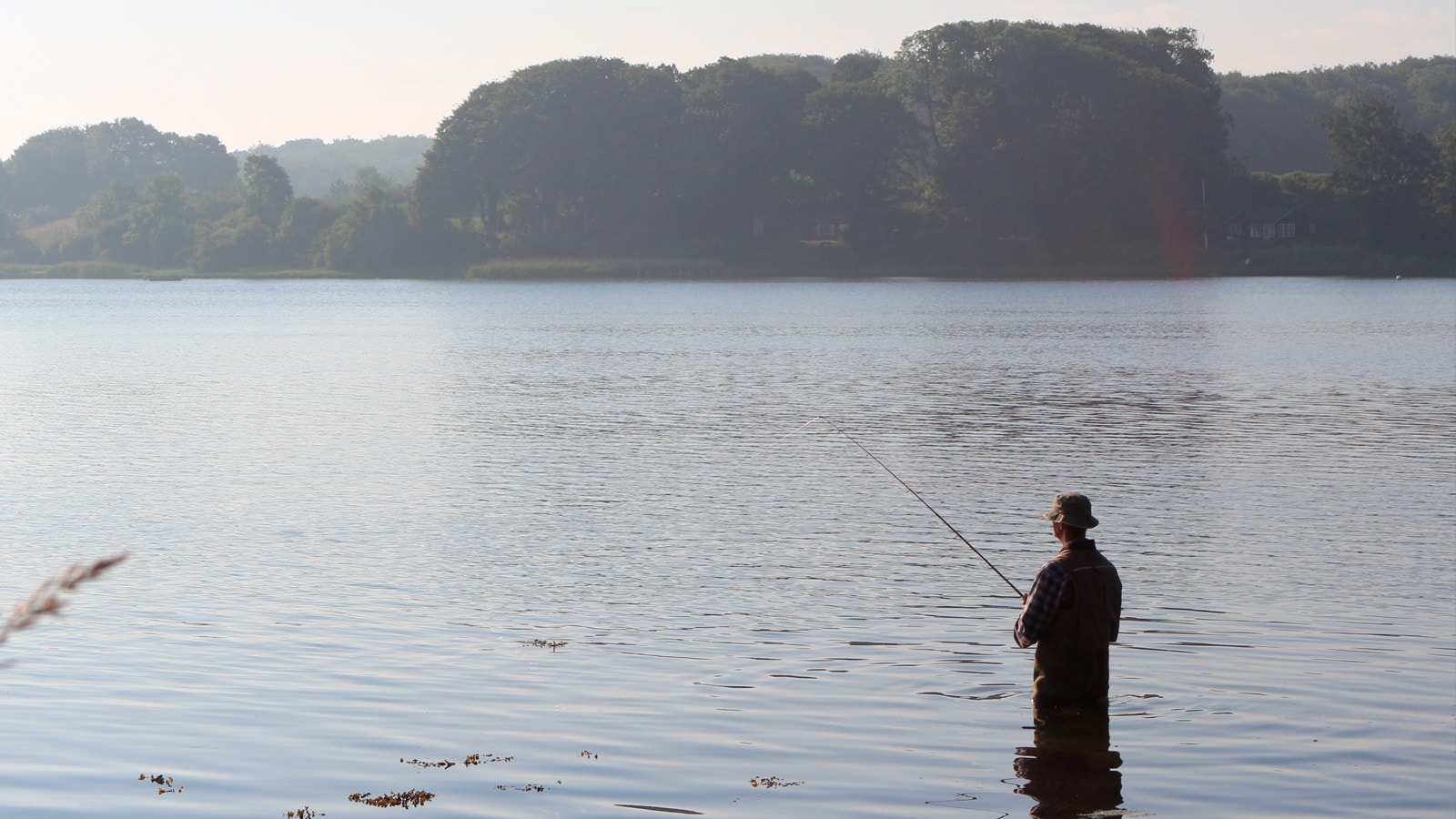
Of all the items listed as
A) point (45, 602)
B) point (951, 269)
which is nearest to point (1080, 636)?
point (45, 602)

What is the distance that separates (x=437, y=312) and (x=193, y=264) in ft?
292

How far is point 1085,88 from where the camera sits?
118 m

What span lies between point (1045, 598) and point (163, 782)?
5.13 metres

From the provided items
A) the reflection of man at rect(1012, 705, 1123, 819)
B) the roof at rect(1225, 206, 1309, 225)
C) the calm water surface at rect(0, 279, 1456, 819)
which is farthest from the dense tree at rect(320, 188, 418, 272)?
the reflection of man at rect(1012, 705, 1123, 819)

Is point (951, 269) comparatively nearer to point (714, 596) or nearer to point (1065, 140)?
point (1065, 140)

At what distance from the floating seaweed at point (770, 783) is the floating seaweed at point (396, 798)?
1793 millimetres

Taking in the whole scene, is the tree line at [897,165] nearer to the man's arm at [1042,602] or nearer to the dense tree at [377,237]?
the dense tree at [377,237]

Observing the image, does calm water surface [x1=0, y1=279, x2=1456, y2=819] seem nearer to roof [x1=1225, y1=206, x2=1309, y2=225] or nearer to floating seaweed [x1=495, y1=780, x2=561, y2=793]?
floating seaweed [x1=495, y1=780, x2=561, y2=793]

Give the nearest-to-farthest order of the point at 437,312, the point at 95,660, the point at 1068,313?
the point at 95,660 < the point at 1068,313 < the point at 437,312

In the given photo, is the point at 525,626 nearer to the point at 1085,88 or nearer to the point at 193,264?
the point at 1085,88

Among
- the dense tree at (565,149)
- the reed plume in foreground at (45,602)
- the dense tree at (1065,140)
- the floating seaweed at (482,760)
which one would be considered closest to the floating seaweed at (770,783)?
the floating seaweed at (482,760)

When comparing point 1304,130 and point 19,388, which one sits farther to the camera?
point 1304,130

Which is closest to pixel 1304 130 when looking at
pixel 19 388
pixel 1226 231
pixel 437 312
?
pixel 1226 231

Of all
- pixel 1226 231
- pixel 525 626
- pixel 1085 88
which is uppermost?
pixel 1085 88
